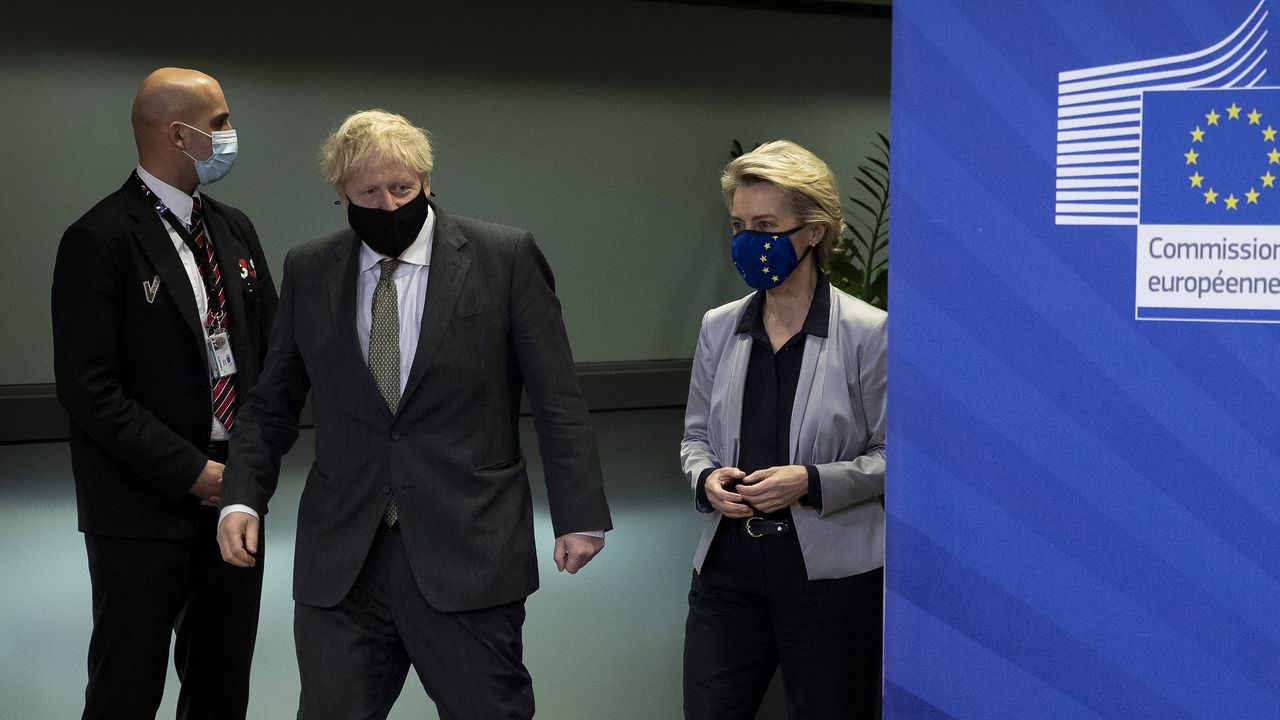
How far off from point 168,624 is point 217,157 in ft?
3.67

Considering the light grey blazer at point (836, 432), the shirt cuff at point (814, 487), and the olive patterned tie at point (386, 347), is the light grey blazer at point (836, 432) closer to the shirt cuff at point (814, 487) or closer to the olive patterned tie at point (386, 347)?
the shirt cuff at point (814, 487)

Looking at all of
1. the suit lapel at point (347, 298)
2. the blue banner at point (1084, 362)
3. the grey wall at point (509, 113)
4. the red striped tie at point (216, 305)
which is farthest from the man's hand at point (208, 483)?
the blue banner at point (1084, 362)

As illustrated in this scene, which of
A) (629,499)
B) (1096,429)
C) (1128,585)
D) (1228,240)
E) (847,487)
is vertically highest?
(1228,240)

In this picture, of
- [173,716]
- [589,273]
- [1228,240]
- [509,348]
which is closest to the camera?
[1228,240]

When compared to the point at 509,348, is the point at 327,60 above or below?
above

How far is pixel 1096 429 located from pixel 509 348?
1.50 metres

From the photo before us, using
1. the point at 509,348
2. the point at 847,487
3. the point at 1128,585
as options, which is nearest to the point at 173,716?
the point at 509,348

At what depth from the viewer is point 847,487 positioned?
225 centimetres

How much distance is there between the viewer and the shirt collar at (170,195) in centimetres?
295

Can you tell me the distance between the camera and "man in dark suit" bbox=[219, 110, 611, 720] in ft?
7.53

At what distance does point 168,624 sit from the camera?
2904mm

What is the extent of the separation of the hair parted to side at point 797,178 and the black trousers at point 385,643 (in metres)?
0.96

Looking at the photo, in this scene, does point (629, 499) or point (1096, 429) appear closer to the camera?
point (1096, 429)

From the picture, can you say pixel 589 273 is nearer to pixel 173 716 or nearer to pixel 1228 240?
pixel 173 716
